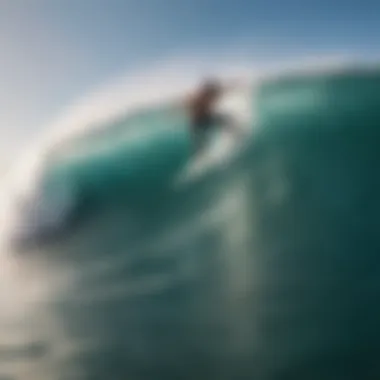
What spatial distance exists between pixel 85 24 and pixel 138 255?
0.40m

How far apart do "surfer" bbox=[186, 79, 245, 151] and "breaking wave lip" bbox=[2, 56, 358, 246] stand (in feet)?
0.07

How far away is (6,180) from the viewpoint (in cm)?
126

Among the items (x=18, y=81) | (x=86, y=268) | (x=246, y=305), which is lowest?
(x=246, y=305)

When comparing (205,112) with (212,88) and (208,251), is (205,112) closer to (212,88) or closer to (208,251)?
(212,88)

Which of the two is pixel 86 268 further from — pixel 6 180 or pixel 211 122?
pixel 211 122

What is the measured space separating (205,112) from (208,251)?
230mm

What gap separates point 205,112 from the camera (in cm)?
125

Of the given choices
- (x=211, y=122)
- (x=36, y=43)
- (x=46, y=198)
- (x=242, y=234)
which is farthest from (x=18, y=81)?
(x=242, y=234)

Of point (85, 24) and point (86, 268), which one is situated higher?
point (85, 24)

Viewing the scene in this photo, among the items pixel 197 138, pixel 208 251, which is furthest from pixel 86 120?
pixel 208 251

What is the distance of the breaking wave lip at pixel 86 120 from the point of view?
4.11 feet

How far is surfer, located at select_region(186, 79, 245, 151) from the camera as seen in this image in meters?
1.24

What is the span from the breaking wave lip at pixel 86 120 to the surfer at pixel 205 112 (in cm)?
2

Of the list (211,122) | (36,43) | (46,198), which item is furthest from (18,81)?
(211,122)
